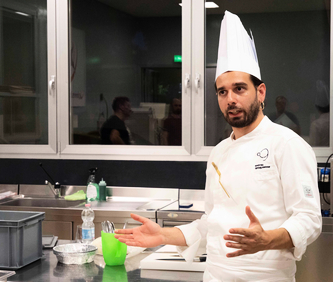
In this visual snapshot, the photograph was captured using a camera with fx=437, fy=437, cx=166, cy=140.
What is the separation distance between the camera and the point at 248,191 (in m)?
1.37

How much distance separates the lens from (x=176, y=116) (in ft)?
11.6

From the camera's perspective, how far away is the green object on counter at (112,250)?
69.1 inches

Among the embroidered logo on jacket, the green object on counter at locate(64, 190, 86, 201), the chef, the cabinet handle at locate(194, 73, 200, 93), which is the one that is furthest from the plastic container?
the embroidered logo on jacket

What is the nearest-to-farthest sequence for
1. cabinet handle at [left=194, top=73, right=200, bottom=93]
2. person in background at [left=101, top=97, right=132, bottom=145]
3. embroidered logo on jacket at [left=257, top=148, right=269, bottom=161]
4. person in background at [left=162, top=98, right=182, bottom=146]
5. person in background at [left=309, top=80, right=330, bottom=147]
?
embroidered logo on jacket at [left=257, top=148, right=269, bottom=161]
person in background at [left=309, top=80, right=330, bottom=147]
cabinet handle at [left=194, top=73, right=200, bottom=93]
person in background at [left=162, top=98, right=182, bottom=146]
person in background at [left=101, top=97, right=132, bottom=145]

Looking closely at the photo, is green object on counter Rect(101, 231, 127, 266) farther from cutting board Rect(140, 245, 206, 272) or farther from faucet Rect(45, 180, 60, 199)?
faucet Rect(45, 180, 60, 199)

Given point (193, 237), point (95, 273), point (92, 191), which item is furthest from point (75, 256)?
point (92, 191)

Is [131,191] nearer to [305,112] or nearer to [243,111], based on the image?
[305,112]

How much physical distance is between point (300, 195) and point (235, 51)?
0.55 metres

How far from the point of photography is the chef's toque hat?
1.47 metres

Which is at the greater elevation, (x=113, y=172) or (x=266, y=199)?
(x=266, y=199)

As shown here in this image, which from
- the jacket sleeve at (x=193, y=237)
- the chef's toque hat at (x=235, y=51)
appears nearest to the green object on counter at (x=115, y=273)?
the jacket sleeve at (x=193, y=237)

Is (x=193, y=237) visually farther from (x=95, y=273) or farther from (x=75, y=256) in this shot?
(x=75, y=256)

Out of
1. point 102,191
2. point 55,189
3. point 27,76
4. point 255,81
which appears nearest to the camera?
point 255,81

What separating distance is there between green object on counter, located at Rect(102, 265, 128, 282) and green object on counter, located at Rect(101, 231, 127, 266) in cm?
2
